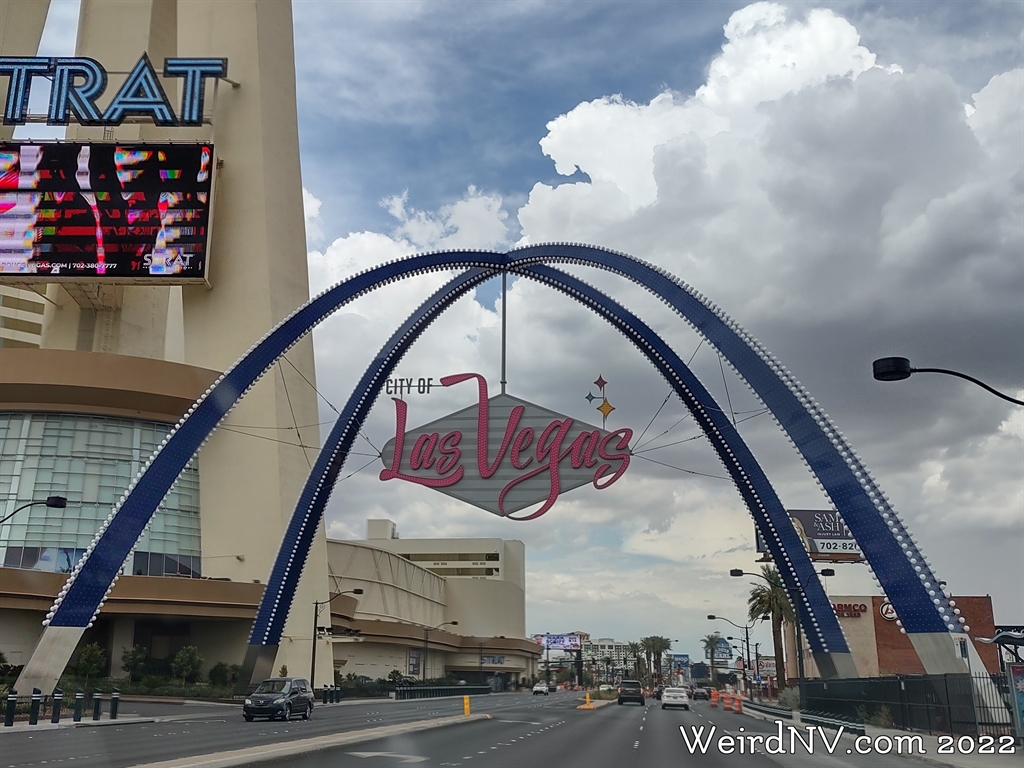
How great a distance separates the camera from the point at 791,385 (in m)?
34.8

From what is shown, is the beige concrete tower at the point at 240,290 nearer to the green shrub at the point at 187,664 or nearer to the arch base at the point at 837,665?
the green shrub at the point at 187,664

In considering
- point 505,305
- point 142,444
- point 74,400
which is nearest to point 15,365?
point 74,400

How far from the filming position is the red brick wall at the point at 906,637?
239ft

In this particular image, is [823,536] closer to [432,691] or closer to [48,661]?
[432,691]

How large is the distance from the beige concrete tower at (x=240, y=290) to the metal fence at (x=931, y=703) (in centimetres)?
3905

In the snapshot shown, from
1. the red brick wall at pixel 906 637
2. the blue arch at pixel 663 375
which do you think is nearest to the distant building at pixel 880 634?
the red brick wall at pixel 906 637

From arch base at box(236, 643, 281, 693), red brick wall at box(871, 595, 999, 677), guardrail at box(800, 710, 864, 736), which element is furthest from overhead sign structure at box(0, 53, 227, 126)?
red brick wall at box(871, 595, 999, 677)

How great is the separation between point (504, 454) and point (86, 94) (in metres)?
42.8

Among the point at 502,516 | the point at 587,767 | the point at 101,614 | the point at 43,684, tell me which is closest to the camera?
the point at 587,767

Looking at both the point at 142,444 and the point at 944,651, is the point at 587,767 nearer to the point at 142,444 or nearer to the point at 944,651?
the point at 944,651

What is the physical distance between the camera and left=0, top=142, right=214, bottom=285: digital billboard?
2314 inches

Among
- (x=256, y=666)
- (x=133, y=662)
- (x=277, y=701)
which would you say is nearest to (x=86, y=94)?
(x=133, y=662)

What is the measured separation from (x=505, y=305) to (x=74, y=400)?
3718 centimetres

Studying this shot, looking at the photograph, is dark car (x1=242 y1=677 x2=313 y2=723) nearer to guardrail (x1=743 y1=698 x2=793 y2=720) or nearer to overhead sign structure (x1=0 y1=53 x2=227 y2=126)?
guardrail (x1=743 y1=698 x2=793 y2=720)
